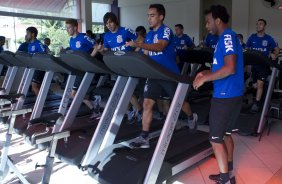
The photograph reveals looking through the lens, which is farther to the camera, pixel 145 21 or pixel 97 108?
pixel 145 21

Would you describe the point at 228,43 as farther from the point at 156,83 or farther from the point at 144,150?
the point at 144,150

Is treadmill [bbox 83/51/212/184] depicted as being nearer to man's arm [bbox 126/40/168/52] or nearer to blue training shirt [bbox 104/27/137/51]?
man's arm [bbox 126/40/168/52]

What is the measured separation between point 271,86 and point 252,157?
1240 millimetres

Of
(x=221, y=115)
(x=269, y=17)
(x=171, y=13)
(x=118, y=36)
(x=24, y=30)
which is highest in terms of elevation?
(x=171, y=13)

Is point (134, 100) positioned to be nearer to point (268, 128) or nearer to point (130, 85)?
point (130, 85)

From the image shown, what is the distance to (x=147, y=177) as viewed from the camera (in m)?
2.32

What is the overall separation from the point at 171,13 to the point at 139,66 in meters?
9.34

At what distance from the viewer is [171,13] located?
11023 millimetres

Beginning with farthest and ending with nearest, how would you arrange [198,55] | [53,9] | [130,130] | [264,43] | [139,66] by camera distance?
[53,9], [264,43], [198,55], [130,130], [139,66]

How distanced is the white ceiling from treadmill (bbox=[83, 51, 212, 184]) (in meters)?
7.84

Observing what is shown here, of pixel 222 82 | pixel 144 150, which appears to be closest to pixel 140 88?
pixel 144 150

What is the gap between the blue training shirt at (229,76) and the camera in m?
2.15

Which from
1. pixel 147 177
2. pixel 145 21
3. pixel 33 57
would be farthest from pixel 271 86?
pixel 145 21

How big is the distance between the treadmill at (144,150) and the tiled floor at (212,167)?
0.53ft
